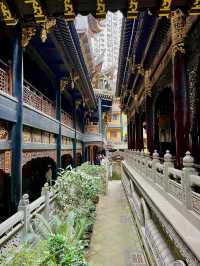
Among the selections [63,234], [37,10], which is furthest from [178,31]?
[63,234]

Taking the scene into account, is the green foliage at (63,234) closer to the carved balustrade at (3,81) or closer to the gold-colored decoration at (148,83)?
the carved balustrade at (3,81)

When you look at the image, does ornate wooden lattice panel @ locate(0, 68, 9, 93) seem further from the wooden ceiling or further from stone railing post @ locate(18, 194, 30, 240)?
the wooden ceiling

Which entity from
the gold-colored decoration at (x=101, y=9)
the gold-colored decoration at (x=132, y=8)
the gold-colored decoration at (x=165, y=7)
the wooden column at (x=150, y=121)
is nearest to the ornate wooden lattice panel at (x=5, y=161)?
the gold-colored decoration at (x=101, y=9)

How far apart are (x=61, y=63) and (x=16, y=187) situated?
599 centimetres

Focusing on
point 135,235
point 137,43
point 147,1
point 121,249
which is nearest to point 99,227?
point 135,235

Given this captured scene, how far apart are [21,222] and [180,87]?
4.83 m

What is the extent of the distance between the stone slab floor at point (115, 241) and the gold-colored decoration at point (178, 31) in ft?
18.2

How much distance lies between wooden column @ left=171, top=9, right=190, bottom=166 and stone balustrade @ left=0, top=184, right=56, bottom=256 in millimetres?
3858

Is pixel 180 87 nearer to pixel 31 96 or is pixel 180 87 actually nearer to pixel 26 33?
pixel 26 33

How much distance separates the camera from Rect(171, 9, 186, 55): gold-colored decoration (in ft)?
20.6

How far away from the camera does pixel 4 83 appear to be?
6.39 metres

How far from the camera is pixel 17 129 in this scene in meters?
6.40

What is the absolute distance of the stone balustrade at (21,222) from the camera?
447 cm

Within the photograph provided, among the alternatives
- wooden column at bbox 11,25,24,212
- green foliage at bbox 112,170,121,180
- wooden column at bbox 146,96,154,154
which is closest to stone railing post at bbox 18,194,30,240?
wooden column at bbox 11,25,24,212
